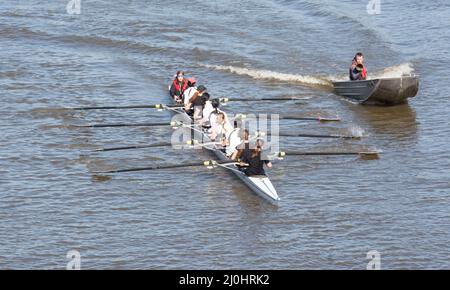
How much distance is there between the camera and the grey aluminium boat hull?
108 feet

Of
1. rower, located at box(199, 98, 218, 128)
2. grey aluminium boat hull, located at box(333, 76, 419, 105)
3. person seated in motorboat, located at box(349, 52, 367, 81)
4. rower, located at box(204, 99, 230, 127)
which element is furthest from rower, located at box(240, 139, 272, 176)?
person seated in motorboat, located at box(349, 52, 367, 81)

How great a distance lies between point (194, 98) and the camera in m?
31.8

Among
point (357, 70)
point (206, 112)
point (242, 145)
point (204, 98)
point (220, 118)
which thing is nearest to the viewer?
point (242, 145)

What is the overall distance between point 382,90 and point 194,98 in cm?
720

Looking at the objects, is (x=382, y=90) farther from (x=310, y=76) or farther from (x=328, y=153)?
→ (x=328, y=153)

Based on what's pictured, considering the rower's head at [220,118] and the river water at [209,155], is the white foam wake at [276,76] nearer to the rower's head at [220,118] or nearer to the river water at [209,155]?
the river water at [209,155]

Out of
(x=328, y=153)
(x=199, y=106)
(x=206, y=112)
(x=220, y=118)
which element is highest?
(x=199, y=106)

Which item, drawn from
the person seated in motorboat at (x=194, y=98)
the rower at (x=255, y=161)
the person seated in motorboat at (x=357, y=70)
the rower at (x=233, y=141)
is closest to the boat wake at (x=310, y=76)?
the person seated in motorboat at (x=357, y=70)

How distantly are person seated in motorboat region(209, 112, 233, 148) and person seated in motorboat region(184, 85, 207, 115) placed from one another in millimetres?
3010

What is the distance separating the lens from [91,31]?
4325 centimetres

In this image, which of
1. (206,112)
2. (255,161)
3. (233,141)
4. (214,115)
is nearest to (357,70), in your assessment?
(206,112)

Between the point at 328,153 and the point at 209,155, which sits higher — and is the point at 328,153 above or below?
below
